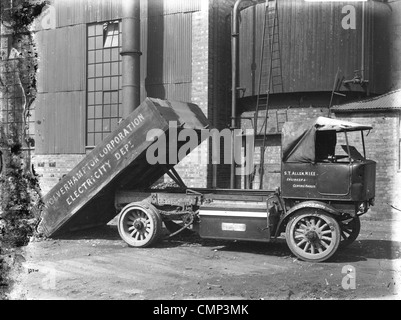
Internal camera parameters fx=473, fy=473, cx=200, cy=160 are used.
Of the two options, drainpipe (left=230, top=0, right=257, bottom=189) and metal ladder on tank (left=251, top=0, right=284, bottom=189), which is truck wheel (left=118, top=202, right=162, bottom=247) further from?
drainpipe (left=230, top=0, right=257, bottom=189)

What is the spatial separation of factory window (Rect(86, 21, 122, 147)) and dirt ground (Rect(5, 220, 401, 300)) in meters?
6.04

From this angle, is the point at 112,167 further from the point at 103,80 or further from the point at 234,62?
the point at 103,80

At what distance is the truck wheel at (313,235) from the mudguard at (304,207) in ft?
0.29

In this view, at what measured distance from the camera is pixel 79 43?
15.6 m

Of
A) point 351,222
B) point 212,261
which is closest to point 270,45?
point 351,222

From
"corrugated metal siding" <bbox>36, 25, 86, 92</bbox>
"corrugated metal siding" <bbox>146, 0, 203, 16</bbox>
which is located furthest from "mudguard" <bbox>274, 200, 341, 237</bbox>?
"corrugated metal siding" <bbox>36, 25, 86, 92</bbox>

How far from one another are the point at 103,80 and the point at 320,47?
6.82 meters

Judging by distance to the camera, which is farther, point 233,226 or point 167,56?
point 167,56

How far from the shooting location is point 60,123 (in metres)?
16.0

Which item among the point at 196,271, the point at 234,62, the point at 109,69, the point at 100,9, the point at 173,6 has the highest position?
the point at 100,9

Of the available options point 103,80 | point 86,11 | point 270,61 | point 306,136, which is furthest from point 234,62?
point 306,136

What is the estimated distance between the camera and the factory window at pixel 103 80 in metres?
15.0

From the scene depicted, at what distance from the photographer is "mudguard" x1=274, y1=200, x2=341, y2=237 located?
7.54m
